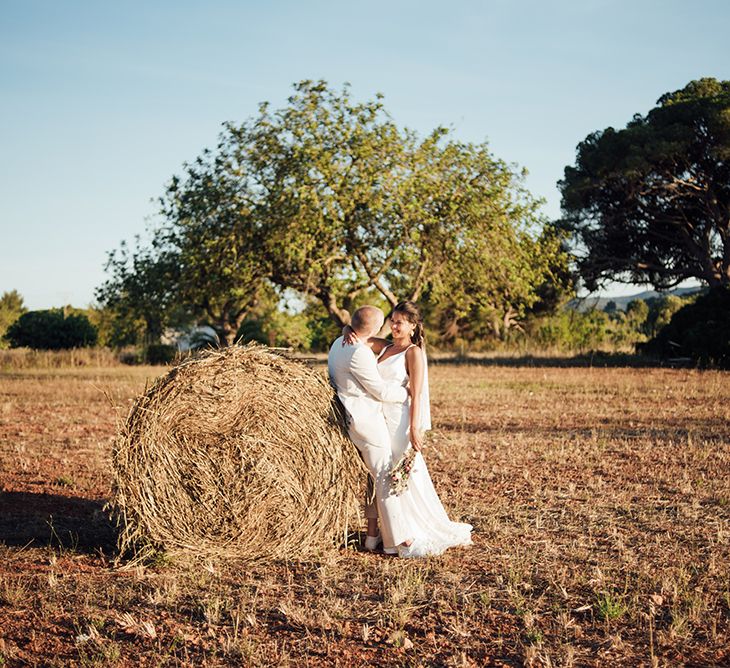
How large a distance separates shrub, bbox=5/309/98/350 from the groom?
3324 centimetres

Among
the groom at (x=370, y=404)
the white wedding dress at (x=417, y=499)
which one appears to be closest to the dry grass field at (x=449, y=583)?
the white wedding dress at (x=417, y=499)

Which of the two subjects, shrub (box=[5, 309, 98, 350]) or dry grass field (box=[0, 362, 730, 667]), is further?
shrub (box=[5, 309, 98, 350])

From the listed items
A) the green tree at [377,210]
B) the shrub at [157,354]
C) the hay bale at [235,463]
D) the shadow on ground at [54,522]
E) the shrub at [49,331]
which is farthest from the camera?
the shrub at [49,331]

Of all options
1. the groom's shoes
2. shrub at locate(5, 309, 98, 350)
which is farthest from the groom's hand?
shrub at locate(5, 309, 98, 350)

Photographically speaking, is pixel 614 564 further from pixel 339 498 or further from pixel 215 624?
pixel 215 624

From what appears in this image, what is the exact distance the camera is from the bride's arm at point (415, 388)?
265 inches

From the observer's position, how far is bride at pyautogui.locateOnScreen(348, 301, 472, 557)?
21.8ft

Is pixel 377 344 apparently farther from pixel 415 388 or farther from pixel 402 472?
pixel 402 472

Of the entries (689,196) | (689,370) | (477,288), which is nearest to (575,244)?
(689,196)

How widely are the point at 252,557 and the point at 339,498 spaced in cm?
82

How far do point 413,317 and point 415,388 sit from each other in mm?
597

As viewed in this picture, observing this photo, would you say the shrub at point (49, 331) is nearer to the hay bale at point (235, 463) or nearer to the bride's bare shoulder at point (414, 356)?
the hay bale at point (235, 463)

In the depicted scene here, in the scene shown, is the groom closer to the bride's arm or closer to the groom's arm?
the groom's arm

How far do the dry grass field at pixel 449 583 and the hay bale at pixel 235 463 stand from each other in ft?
0.86
